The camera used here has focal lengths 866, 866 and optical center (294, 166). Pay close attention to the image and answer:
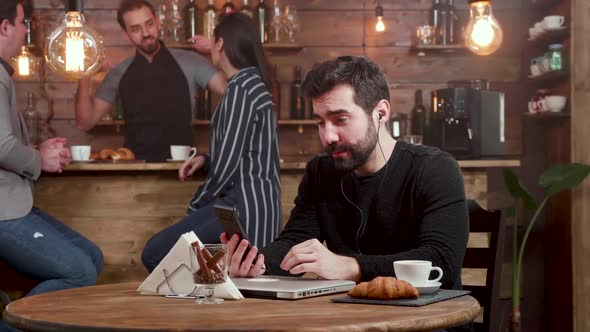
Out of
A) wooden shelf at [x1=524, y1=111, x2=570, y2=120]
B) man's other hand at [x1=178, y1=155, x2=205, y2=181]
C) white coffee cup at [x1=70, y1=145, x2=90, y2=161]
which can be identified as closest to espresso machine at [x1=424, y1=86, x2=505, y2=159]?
wooden shelf at [x1=524, y1=111, x2=570, y2=120]

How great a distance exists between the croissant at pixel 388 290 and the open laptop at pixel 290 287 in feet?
0.43

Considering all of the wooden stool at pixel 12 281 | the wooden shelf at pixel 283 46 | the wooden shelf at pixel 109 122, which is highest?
the wooden shelf at pixel 283 46

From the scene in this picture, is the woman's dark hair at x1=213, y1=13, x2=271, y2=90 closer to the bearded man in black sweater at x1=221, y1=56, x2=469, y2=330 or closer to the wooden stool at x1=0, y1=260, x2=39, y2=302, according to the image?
the wooden stool at x1=0, y1=260, x2=39, y2=302

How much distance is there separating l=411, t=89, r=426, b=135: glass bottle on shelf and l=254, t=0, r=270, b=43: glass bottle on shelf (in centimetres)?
119

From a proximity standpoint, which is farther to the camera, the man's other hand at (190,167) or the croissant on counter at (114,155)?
the croissant on counter at (114,155)

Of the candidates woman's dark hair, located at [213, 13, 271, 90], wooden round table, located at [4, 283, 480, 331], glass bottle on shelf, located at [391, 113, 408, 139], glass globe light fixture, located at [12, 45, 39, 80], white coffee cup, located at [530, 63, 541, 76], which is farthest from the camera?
glass bottle on shelf, located at [391, 113, 408, 139]

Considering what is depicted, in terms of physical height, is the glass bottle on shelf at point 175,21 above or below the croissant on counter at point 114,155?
above

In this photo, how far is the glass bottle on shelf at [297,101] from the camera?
628 centimetres

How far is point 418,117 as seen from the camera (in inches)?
247

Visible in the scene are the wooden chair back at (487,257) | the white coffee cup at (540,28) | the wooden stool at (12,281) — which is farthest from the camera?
the white coffee cup at (540,28)

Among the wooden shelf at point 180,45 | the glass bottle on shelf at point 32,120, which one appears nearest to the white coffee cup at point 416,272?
the wooden shelf at point 180,45

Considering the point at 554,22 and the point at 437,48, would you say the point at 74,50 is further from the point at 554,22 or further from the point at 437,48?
the point at 437,48

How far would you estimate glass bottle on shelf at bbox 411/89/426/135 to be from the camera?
246 inches

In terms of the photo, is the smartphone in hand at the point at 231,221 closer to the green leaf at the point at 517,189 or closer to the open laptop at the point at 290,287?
the open laptop at the point at 290,287
